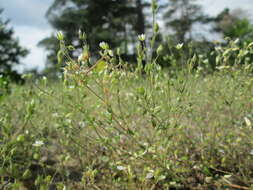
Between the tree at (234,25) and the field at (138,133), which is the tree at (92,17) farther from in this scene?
the field at (138,133)

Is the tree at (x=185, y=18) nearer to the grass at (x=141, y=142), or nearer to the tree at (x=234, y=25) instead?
the tree at (x=234, y=25)

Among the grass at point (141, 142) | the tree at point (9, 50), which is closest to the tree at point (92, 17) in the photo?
the tree at point (9, 50)

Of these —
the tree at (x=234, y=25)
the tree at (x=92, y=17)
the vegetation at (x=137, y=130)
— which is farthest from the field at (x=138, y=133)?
the tree at (x=234, y=25)

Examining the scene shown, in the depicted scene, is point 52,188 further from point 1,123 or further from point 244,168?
point 244,168

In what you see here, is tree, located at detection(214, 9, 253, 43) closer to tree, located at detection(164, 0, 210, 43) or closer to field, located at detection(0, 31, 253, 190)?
tree, located at detection(164, 0, 210, 43)

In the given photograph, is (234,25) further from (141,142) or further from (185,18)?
(141,142)

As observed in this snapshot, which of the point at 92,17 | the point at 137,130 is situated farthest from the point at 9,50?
the point at 137,130

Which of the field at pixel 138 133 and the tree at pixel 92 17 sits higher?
the tree at pixel 92 17

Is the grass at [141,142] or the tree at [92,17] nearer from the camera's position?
the grass at [141,142]

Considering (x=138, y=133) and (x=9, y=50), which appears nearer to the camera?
(x=138, y=133)

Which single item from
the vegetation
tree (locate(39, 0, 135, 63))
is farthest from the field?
tree (locate(39, 0, 135, 63))

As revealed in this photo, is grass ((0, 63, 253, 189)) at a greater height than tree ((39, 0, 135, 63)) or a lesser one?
lesser
